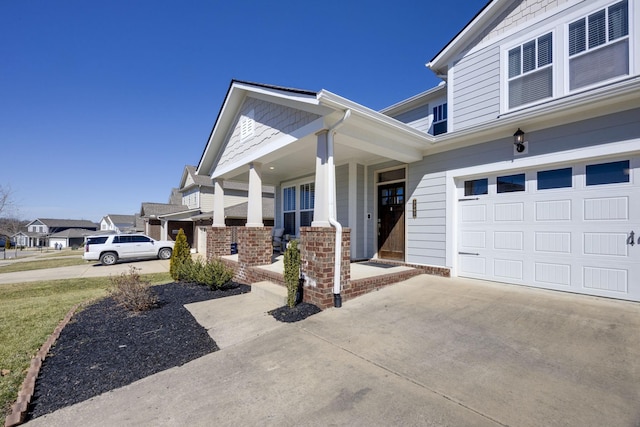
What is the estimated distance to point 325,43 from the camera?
33.1 ft

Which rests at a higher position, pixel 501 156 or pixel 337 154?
pixel 337 154

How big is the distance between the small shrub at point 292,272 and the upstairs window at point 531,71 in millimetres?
5759

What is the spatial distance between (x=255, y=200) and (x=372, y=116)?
3.81 m

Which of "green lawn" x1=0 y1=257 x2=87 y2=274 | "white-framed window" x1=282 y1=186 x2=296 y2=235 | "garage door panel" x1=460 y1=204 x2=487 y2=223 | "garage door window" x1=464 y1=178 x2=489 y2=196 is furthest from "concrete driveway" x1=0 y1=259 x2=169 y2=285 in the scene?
"garage door window" x1=464 y1=178 x2=489 y2=196

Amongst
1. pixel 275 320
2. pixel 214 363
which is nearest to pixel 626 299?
pixel 275 320

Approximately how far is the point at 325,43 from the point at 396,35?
8.28 ft

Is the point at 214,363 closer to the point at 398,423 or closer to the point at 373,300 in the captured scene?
the point at 398,423

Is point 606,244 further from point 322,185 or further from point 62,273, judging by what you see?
point 62,273

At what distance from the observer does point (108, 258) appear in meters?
14.7

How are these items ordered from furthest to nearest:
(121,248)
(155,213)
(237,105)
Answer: (155,213) → (121,248) → (237,105)

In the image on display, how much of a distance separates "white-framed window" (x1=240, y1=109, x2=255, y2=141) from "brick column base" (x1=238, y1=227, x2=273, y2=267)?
2.62 m

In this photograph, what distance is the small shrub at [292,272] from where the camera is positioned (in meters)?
4.83

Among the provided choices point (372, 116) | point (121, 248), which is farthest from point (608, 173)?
point (121, 248)

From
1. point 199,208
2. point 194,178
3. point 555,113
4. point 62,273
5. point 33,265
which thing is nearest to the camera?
point 555,113
